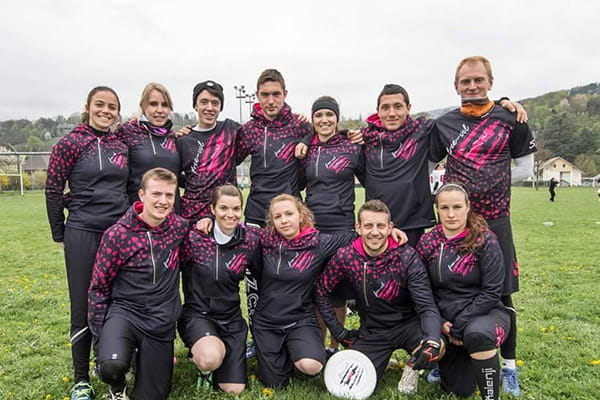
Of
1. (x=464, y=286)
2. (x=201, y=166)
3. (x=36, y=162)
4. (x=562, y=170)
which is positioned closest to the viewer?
(x=464, y=286)

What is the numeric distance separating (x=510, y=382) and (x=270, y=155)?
9.74ft

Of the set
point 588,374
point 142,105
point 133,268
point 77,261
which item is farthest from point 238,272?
point 588,374

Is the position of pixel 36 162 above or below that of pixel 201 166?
above

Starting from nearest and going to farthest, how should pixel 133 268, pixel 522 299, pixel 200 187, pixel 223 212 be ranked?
pixel 133 268, pixel 223 212, pixel 200 187, pixel 522 299

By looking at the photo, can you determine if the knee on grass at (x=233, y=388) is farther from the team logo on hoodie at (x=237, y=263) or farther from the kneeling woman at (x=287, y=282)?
the team logo on hoodie at (x=237, y=263)

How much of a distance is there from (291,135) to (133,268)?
198 cm

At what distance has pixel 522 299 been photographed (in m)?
7.02

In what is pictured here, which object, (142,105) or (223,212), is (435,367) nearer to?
(223,212)

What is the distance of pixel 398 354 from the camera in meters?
4.83

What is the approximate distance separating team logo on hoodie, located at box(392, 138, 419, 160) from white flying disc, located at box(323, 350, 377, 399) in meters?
1.81

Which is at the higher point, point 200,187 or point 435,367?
point 200,187

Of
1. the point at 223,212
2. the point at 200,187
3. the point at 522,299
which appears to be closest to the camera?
the point at 223,212

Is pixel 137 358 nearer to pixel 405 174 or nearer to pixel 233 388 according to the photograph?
pixel 233 388

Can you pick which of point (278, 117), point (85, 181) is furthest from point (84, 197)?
point (278, 117)
